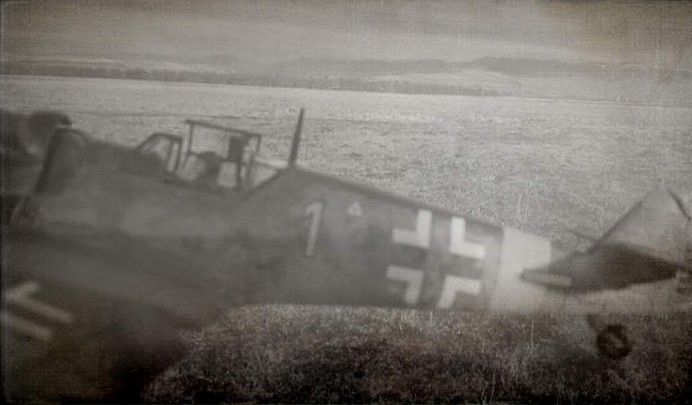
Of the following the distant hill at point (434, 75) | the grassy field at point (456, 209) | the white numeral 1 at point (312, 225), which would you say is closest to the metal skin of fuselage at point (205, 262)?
the white numeral 1 at point (312, 225)

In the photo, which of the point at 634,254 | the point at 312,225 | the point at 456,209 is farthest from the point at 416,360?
the point at 634,254

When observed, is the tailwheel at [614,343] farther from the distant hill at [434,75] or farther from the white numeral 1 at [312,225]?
the white numeral 1 at [312,225]

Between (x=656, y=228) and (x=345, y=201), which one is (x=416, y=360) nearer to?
(x=345, y=201)

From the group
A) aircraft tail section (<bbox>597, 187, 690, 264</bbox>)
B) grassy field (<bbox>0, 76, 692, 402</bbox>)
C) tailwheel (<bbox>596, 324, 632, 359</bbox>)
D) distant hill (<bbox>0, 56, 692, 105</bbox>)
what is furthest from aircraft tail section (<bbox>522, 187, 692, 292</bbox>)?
→ distant hill (<bbox>0, 56, 692, 105</bbox>)

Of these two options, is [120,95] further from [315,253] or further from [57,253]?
[315,253]

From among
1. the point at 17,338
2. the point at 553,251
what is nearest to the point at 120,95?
the point at 17,338

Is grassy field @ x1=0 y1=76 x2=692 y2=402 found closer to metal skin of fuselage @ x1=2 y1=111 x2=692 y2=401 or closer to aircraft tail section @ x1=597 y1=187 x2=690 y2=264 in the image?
aircraft tail section @ x1=597 y1=187 x2=690 y2=264
